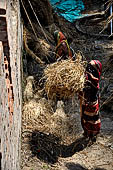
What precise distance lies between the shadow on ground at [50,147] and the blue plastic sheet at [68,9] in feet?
20.4

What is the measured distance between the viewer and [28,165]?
4766 mm

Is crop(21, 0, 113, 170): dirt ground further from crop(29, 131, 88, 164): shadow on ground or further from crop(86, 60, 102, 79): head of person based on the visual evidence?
crop(86, 60, 102, 79): head of person

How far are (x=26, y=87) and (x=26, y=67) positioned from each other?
0.77 m

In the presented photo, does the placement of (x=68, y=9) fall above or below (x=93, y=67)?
above

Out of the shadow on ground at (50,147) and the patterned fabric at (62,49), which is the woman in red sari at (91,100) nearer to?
the shadow on ground at (50,147)

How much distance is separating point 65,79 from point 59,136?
5.72ft

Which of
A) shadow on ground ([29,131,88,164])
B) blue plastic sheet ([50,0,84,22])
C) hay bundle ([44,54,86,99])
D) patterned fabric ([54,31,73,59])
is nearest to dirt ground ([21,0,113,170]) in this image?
shadow on ground ([29,131,88,164])

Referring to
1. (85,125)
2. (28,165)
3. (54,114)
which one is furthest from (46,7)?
(28,165)

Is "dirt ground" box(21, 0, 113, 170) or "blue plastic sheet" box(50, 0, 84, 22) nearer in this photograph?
"dirt ground" box(21, 0, 113, 170)

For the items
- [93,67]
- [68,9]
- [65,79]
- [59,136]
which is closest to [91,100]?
[93,67]

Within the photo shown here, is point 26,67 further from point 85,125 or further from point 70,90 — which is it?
point 70,90

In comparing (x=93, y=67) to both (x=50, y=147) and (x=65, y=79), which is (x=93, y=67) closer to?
(x=65, y=79)

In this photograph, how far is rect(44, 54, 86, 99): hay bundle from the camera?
4.24m

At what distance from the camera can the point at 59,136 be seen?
560 centimetres
